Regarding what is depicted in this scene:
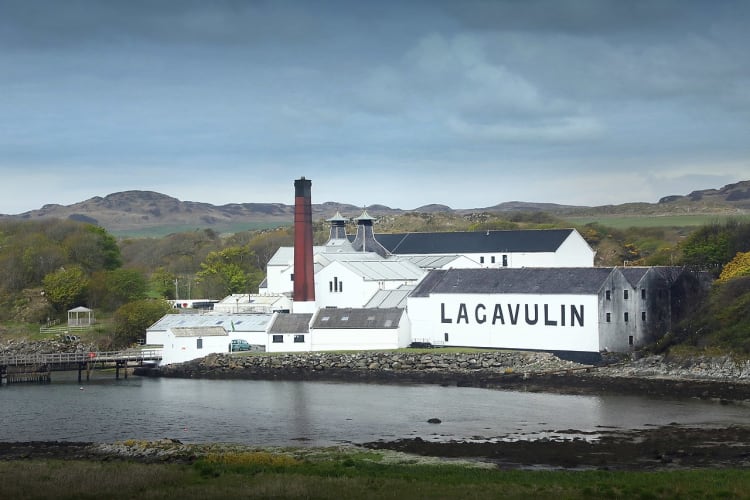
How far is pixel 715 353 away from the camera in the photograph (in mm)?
49812

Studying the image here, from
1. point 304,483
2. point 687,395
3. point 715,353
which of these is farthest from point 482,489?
point 715,353

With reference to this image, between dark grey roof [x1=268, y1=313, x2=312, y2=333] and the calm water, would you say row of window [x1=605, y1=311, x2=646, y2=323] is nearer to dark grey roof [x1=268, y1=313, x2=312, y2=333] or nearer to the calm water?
the calm water

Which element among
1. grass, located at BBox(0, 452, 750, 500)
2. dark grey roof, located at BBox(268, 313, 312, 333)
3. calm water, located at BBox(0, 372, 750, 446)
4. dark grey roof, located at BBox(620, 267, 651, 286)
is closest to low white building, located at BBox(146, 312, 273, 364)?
dark grey roof, located at BBox(268, 313, 312, 333)

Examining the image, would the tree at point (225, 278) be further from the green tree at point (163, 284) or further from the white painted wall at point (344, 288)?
the white painted wall at point (344, 288)

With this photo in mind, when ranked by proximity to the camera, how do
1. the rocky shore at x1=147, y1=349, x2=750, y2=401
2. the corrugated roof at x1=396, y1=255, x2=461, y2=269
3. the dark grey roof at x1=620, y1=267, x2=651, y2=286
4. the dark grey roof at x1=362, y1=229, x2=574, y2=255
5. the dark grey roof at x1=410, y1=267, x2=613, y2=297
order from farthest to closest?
the dark grey roof at x1=362, y1=229, x2=574, y2=255, the corrugated roof at x1=396, y1=255, x2=461, y2=269, the dark grey roof at x1=620, y1=267, x2=651, y2=286, the dark grey roof at x1=410, y1=267, x2=613, y2=297, the rocky shore at x1=147, y1=349, x2=750, y2=401

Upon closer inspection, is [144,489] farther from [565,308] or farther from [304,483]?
[565,308]

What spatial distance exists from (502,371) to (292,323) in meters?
14.2

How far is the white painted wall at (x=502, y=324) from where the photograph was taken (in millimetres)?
54375

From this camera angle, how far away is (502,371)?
53.2 meters

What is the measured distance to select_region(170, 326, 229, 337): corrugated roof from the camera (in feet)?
204

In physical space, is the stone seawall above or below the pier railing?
below

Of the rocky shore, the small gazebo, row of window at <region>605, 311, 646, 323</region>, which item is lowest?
the rocky shore

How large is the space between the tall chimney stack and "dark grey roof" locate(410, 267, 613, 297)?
21.1 feet

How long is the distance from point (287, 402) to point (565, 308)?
51.7 ft
